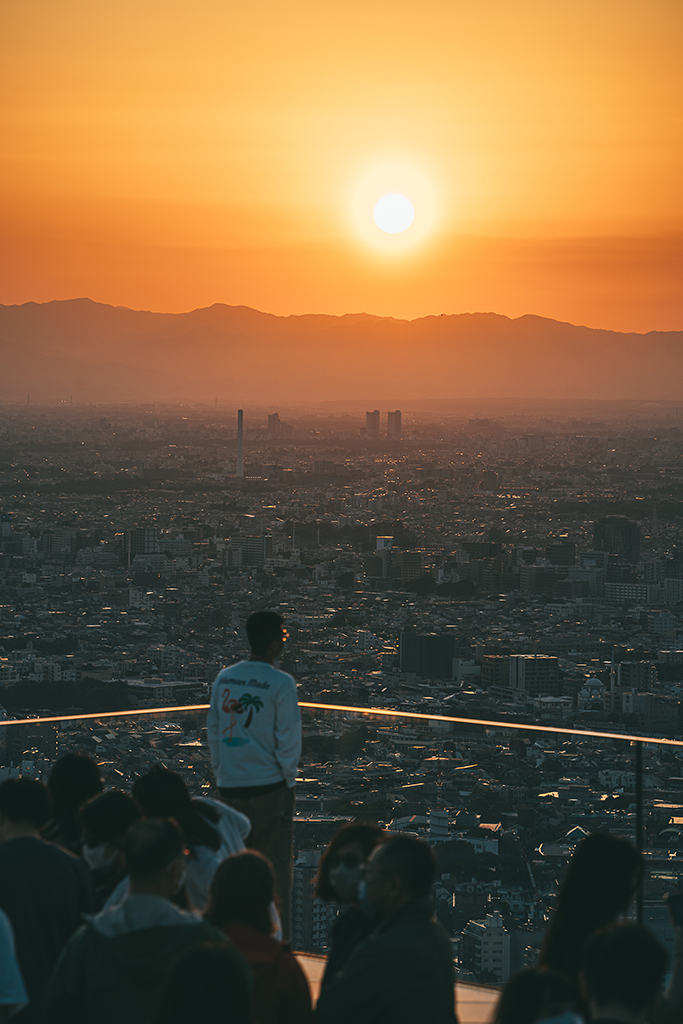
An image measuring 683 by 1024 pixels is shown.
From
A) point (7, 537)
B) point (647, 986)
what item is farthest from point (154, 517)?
point (647, 986)

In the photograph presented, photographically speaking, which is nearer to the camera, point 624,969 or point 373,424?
point 624,969

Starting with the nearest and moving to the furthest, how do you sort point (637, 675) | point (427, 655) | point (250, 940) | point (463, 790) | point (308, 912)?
point (250, 940) → point (308, 912) → point (463, 790) → point (637, 675) → point (427, 655)

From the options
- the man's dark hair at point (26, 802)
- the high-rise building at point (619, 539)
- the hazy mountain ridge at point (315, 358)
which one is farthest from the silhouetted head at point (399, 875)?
the hazy mountain ridge at point (315, 358)

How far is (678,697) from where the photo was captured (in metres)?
26.7

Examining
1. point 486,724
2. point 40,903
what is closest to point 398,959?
point 40,903

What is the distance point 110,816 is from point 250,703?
43.2 inches

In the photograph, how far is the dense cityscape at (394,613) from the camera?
463 cm

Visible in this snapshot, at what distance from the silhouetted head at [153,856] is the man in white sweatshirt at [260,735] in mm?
1442

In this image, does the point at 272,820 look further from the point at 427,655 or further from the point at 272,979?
the point at 427,655

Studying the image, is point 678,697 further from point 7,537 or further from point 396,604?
point 7,537

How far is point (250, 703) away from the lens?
3.95 m

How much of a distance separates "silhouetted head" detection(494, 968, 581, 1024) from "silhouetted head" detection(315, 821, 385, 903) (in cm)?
90

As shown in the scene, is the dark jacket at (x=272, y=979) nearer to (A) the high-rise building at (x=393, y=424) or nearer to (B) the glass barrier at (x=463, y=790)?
(B) the glass barrier at (x=463, y=790)

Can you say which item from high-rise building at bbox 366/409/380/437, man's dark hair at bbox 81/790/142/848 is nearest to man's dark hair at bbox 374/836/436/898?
man's dark hair at bbox 81/790/142/848
